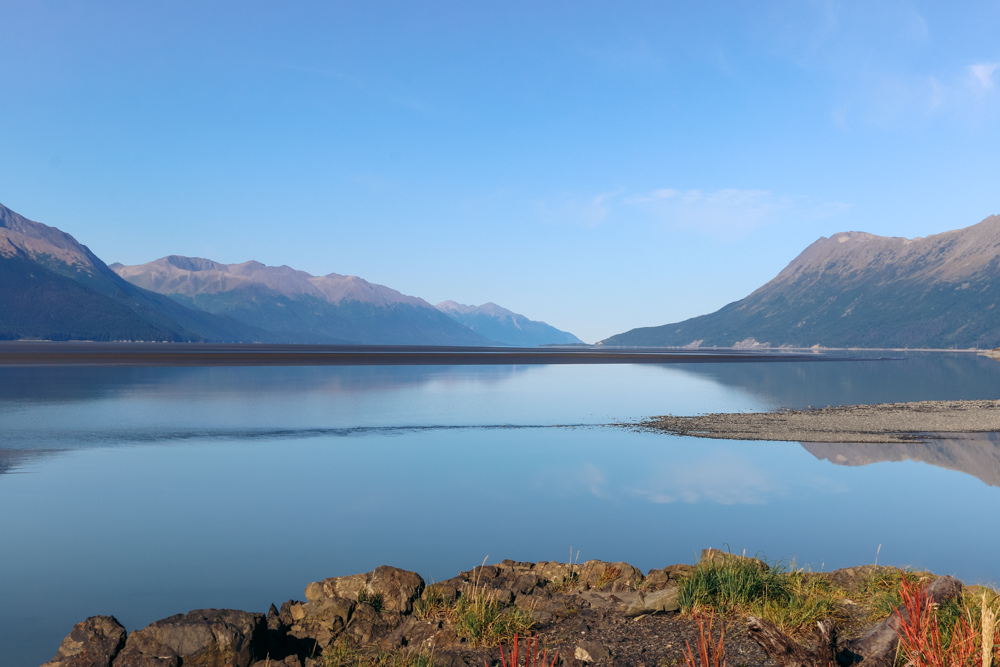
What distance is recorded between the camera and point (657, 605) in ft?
29.9

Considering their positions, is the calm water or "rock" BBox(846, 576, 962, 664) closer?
"rock" BBox(846, 576, 962, 664)

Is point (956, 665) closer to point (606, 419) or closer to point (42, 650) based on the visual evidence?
point (42, 650)

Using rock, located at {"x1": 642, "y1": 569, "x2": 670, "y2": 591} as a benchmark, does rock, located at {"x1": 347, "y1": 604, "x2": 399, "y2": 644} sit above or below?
below

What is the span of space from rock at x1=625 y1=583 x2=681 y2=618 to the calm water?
3.81 meters

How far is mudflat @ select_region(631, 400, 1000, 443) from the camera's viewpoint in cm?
3136

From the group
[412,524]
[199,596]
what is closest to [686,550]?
[412,524]

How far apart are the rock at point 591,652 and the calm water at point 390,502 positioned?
4.66 m

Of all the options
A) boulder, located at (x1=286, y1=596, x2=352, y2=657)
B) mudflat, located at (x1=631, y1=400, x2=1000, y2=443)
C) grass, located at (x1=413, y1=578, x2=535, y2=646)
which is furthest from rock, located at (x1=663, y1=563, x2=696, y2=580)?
mudflat, located at (x1=631, y1=400, x2=1000, y2=443)

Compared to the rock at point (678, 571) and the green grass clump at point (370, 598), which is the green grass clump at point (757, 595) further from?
the green grass clump at point (370, 598)

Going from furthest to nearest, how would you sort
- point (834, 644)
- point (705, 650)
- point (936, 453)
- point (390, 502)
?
point (936, 453)
point (390, 502)
point (834, 644)
point (705, 650)

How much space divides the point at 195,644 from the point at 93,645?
118 centimetres

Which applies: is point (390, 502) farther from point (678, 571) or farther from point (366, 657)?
point (366, 657)

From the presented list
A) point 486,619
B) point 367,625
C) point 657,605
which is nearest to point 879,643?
point 657,605

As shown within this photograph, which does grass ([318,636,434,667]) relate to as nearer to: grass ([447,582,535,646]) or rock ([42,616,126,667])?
grass ([447,582,535,646])
